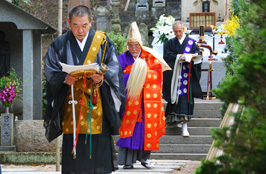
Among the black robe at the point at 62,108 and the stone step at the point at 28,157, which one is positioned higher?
the black robe at the point at 62,108

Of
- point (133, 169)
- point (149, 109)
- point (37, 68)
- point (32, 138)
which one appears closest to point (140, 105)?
point (149, 109)

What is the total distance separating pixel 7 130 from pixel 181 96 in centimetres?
312

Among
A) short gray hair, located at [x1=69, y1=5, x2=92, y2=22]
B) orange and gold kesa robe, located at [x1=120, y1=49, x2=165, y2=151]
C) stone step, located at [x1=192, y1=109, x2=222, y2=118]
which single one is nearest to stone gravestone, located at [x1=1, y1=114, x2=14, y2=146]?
orange and gold kesa robe, located at [x1=120, y1=49, x2=165, y2=151]

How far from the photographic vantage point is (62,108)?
605 cm

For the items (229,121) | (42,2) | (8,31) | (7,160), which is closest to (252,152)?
(229,121)

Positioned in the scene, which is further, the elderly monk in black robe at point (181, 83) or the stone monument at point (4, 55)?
the stone monument at point (4, 55)

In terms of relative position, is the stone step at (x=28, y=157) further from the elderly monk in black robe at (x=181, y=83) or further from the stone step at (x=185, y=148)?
the elderly monk in black robe at (x=181, y=83)

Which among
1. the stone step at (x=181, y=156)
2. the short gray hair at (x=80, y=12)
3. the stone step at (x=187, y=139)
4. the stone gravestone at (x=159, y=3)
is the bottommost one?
the stone step at (x=181, y=156)

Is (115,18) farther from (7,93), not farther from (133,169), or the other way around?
(133,169)

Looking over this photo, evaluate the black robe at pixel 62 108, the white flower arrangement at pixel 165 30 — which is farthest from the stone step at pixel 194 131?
the black robe at pixel 62 108

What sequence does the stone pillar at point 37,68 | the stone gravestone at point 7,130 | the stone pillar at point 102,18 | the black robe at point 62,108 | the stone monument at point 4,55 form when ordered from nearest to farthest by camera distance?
the black robe at point 62,108
the stone gravestone at point 7,130
the stone pillar at point 37,68
the stone monument at point 4,55
the stone pillar at point 102,18

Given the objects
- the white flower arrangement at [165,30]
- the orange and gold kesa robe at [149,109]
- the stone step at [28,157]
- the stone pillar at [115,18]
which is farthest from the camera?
the stone pillar at [115,18]

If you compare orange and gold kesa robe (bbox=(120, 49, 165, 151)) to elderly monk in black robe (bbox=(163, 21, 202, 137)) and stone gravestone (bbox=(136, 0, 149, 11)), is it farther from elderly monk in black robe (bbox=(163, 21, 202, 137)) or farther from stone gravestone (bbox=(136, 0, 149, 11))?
stone gravestone (bbox=(136, 0, 149, 11))

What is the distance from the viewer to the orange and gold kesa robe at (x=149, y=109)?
867 cm
